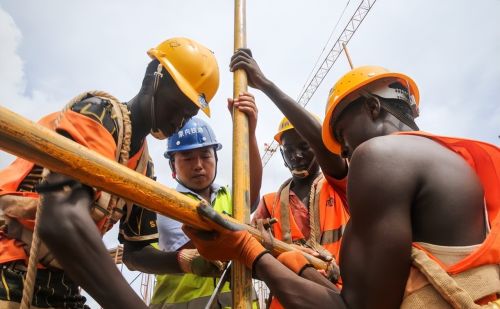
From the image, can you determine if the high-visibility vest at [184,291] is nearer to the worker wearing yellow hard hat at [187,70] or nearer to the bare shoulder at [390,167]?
the worker wearing yellow hard hat at [187,70]

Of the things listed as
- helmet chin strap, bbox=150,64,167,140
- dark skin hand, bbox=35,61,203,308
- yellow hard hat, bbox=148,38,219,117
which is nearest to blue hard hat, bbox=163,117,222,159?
yellow hard hat, bbox=148,38,219,117

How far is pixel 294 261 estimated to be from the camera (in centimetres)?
240

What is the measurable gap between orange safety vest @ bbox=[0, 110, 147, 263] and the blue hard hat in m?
2.49

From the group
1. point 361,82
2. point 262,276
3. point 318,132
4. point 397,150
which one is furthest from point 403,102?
point 262,276

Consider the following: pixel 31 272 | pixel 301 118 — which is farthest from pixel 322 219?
pixel 31 272

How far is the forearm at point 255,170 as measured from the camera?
13.5 ft

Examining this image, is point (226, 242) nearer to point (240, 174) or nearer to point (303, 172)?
point (240, 174)

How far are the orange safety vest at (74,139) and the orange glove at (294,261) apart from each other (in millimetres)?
1252

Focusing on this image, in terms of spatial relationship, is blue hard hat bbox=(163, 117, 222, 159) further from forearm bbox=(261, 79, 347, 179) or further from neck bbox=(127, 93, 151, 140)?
neck bbox=(127, 93, 151, 140)

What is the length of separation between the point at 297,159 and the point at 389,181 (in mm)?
2680

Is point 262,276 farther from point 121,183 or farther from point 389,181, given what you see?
point 121,183

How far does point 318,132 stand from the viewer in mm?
3879

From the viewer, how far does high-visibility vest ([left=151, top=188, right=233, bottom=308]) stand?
370 cm

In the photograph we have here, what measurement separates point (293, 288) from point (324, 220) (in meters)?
Answer: 1.75
